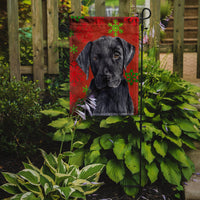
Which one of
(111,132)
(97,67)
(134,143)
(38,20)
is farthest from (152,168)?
(38,20)

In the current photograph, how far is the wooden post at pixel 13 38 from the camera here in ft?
11.6

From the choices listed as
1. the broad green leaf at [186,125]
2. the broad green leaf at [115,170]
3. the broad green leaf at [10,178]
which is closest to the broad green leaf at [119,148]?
the broad green leaf at [115,170]

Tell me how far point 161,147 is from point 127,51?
92cm

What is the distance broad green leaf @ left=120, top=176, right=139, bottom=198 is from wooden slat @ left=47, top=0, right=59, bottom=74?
1.77 m

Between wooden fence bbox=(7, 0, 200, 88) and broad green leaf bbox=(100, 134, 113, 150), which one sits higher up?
wooden fence bbox=(7, 0, 200, 88)

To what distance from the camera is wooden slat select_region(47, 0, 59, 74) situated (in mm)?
3591

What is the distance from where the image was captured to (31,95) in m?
3.24

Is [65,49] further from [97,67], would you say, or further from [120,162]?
[120,162]

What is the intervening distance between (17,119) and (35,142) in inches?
16.0

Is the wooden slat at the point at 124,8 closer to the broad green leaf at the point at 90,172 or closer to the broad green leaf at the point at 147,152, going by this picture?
the broad green leaf at the point at 147,152

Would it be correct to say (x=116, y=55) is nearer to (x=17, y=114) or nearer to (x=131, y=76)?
(x=131, y=76)

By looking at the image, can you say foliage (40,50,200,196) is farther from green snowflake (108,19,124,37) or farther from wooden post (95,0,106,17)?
wooden post (95,0,106,17)

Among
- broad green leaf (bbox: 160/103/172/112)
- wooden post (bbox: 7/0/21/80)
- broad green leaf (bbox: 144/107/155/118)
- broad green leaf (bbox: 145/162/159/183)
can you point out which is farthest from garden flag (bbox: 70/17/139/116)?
wooden post (bbox: 7/0/21/80)

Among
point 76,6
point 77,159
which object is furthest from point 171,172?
point 76,6
